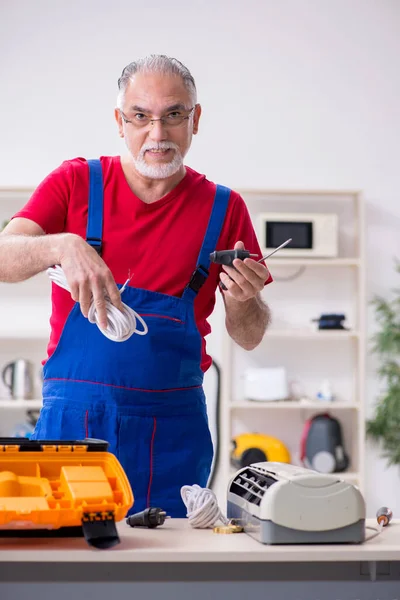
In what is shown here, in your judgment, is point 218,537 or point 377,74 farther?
point 377,74

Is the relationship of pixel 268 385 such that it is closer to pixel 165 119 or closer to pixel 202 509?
pixel 165 119

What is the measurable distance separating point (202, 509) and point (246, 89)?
4028mm

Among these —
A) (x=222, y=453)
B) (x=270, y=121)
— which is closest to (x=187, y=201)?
(x=222, y=453)

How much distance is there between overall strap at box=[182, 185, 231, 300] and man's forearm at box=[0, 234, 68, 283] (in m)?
0.37

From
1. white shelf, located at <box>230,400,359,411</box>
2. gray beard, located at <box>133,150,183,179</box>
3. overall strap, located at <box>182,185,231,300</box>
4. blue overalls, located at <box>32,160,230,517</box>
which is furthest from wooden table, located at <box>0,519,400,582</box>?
white shelf, located at <box>230,400,359,411</box>

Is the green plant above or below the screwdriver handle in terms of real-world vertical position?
below

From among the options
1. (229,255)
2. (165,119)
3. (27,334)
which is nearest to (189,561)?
(229,255)

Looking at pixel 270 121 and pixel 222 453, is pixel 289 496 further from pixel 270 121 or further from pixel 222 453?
pixel 270 121

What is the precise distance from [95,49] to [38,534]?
4238 millimetres

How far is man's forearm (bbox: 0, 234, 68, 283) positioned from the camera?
1608 millimetres

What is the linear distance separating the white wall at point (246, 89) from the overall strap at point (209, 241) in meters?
3.03

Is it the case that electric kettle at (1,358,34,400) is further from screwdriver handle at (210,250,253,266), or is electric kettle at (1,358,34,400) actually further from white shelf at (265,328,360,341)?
screwdriver handle at (210,250,253,266)

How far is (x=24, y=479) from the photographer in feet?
4.31

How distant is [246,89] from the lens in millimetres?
5121
